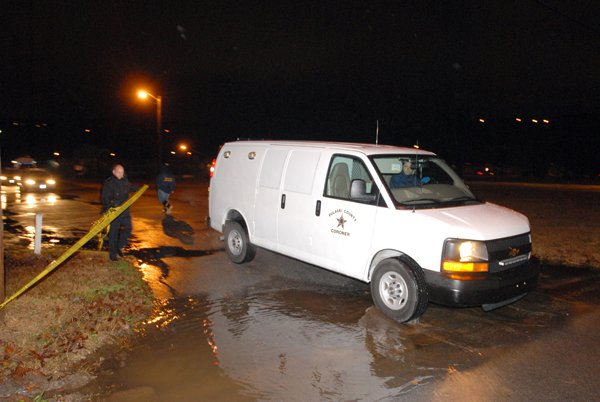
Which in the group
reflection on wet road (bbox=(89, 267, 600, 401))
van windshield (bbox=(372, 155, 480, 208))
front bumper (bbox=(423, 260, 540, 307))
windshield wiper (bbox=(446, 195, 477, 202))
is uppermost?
van windshield (bbox=(372, 155, 480, 208))

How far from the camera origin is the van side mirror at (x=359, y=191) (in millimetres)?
6230

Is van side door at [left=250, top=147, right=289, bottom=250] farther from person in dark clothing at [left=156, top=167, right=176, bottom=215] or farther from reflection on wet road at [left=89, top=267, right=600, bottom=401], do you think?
person in dark clothing at [left=156, top=167, right=176, bottom=215]

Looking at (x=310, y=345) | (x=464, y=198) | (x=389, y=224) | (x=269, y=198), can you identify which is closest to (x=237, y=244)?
(x=269, y=198)

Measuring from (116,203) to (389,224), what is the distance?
5176 millimetres

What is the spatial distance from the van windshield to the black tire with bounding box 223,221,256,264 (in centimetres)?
281

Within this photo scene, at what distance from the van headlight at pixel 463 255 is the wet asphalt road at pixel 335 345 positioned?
0.78 m

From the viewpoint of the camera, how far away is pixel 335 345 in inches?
209

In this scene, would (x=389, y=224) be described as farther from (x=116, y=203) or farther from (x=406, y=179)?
(x=116, y=203)

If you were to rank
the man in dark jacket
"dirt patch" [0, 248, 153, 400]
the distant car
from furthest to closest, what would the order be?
the distant car
the man in dark jacket
"dirt patch" [0, 248, 153, 400]

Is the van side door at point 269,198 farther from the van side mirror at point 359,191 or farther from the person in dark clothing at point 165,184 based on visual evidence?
the person in dark clothing at point 165,184

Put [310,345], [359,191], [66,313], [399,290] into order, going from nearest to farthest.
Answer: [310,345] → [66,313] → [399,290] → [359,191]

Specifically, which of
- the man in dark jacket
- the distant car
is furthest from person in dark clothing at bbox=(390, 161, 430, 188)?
the distant car

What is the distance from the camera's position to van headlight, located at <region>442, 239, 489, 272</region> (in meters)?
5.53

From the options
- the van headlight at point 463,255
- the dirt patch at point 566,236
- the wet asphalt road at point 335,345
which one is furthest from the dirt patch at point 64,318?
the dirt patch at point 566,236
